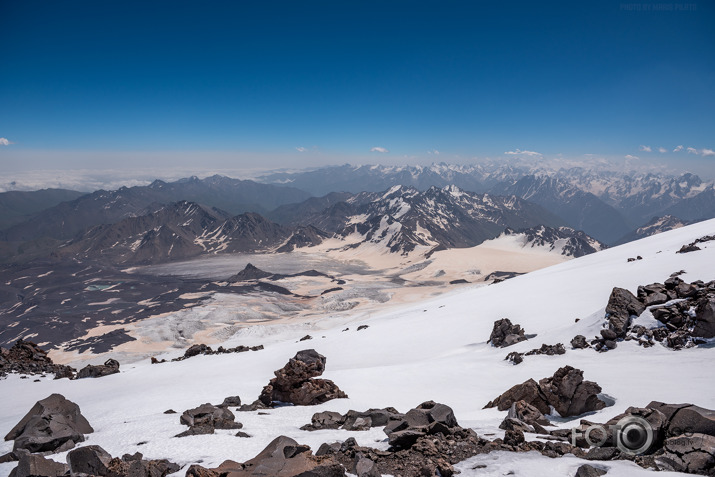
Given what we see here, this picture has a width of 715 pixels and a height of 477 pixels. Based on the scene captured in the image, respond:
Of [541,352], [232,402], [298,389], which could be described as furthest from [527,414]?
[232,402]

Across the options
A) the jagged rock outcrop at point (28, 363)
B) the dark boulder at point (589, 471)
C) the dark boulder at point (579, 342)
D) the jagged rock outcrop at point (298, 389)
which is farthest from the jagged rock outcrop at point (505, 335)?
the jagged rock outcrop at point (28, 363)

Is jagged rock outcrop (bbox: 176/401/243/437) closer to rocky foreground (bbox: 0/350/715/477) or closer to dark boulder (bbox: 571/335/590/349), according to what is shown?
rocky foreground (bbox: 0/350/715/477)

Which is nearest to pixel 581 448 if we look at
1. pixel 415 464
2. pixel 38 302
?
pixel 415 464

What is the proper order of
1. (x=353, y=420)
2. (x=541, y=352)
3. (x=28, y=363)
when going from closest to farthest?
(x=353, y=420), (x=541, y=352), (x=28, y=363)

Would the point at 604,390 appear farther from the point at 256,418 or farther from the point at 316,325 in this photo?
the point at 316,325

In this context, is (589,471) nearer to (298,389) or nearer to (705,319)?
(298,389)

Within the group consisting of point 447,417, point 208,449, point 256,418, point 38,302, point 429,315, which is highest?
point 447,417

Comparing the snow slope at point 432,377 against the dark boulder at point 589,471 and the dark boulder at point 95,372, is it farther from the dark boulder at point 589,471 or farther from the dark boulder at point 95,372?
the dark boulder at point 95,372
